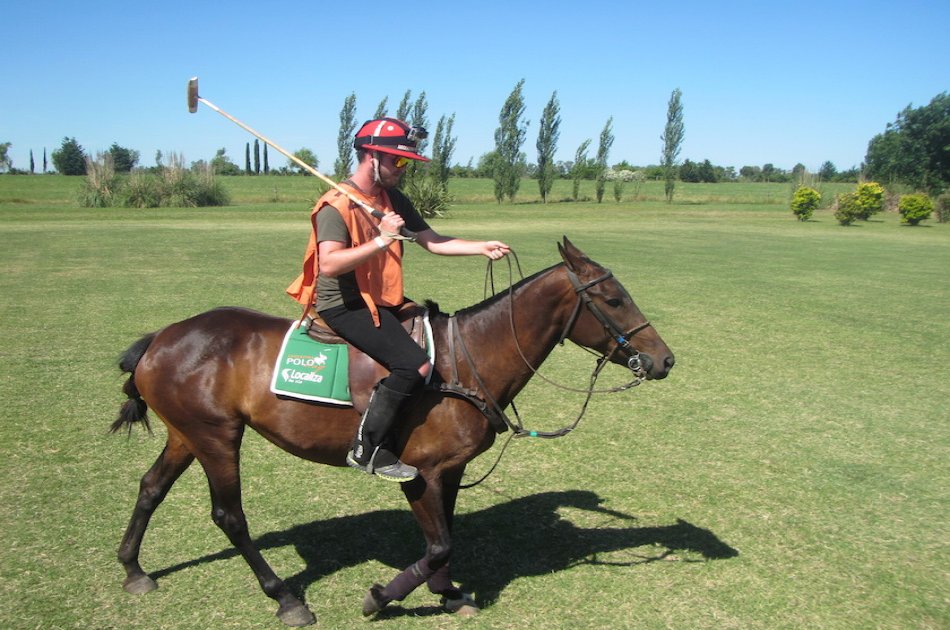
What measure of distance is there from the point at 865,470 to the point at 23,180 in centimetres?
8610

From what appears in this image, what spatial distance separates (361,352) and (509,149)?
6152cm

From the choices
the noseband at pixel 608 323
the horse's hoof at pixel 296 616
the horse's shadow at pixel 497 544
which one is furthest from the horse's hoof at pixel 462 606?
the noseband at pixel 608 323

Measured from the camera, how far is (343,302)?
4254 mm

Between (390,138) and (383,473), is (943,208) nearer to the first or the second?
(390,138)

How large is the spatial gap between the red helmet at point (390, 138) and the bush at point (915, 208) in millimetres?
45780

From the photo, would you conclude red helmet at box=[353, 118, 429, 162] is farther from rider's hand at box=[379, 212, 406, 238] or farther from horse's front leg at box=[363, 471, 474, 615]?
horse's front leg at box=[363, 471, 474, 615]

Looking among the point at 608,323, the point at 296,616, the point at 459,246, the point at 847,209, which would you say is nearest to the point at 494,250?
the point at 459,246

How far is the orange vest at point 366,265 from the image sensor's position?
4148mm

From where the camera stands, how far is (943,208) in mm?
44969

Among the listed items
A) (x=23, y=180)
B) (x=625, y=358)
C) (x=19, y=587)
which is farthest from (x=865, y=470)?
(x=23, y=180)

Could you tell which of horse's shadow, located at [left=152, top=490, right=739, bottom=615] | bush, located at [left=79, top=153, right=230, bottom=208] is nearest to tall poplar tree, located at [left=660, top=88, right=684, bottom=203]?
bush, located at [left=79, top=153, right=230, bottom=208]

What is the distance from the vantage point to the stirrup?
422cm

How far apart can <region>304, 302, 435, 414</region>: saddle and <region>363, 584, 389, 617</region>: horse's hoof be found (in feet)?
3.56

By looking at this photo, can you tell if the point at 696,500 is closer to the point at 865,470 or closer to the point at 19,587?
the point at 865,470
